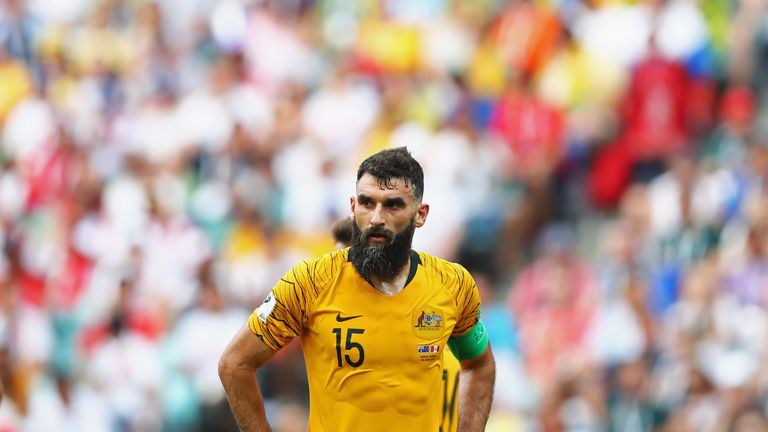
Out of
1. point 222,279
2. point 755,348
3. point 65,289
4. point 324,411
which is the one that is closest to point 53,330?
point 65,289

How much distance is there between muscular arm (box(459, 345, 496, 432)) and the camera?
19.1 ft

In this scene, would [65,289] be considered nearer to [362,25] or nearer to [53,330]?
[53,330]

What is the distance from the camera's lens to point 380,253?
533 centimetres

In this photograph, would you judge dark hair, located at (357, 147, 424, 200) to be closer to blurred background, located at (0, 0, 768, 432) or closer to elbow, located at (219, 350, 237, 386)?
elbow, located at (219, 350, 237, 386)

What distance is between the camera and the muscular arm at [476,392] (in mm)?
5812

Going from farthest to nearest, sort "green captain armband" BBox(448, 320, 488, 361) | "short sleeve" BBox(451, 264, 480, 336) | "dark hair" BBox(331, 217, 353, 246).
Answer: "dark hair" BBox(331, 217, 353, 246)
"green captain armband" BBox(448, 320, 488, 361)
"short sleeve" BBox(451, 264, 480, 336)

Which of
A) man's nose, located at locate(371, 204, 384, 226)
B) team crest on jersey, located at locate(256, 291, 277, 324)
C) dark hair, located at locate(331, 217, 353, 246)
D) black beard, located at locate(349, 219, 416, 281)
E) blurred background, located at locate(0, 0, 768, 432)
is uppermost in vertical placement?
blurred background, located at locate(0, 0, 768, 432)

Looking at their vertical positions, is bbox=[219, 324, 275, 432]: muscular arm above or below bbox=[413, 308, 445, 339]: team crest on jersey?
below

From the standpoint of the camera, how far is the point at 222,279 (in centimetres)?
1302

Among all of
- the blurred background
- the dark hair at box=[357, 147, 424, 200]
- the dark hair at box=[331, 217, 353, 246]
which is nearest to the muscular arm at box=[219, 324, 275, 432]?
the dark hair at box=[357, 147, 424, 200]

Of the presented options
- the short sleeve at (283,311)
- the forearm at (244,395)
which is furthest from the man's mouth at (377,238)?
the forearm at (244,395)

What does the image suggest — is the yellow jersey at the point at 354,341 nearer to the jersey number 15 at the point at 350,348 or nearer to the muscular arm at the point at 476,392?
the jersey number 15 at the point at 350,348

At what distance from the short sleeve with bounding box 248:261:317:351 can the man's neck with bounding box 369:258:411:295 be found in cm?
25

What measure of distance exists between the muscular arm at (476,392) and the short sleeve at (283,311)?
897 millimetres
